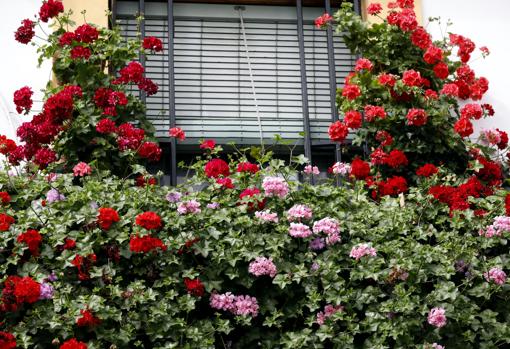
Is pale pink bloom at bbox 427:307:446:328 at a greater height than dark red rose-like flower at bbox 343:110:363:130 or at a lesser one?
lesser

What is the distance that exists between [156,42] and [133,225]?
1.76 metres

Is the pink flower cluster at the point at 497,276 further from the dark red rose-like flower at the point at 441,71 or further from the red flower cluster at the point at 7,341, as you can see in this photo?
the red flower cluster at the point at 7,341

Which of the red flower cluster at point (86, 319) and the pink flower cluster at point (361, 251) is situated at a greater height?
the pink flower cluster at point (361, 251)

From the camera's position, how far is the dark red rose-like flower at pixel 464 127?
6582 mm

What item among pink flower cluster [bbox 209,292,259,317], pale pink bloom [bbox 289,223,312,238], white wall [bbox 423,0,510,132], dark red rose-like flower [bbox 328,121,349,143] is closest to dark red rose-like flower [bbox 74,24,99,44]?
dark red rose-like flower [bbox 328,121,349,143]

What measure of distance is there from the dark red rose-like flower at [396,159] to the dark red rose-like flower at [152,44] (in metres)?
1.63

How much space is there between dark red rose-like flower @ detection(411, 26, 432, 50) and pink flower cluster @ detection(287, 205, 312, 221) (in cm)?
191

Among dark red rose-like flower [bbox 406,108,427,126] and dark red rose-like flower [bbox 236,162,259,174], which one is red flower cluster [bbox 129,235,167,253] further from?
dark red rose-like flower [bbox 406,108,427,126]

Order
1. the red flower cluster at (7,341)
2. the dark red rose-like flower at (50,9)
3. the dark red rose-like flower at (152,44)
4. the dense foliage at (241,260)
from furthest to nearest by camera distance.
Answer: the dark red rose-like flower at (152,44)
the dark red rose-like flower at (50,9)
the dense foliage at (241,260)
the red flower cluster at (7,341)

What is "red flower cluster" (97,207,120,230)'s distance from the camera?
5.17 meters

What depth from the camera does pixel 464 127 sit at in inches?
259

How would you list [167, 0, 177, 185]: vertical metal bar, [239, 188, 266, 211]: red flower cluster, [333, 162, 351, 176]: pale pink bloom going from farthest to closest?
1. [167, 0, 177, 185]: vertical metal bar
2. [333, 162, 351, 176]: pale pink bloom
3. [239, 188, 266, 211]: red flower cluster

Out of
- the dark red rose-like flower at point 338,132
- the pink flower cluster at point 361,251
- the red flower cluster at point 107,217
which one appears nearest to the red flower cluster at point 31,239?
the red flower cluster at point 107,217

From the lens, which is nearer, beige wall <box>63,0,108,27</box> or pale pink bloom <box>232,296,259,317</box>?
pale pink bloom <box>232,296,259,317</box>
